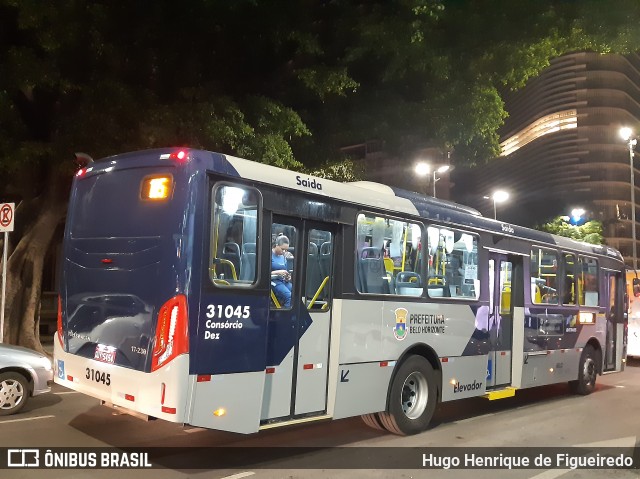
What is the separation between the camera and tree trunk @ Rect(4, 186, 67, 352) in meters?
12.1

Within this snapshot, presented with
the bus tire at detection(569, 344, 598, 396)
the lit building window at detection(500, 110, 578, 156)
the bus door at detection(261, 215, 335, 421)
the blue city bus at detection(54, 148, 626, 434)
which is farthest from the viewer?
the lit building window at detection(500, 110, 578, 156)

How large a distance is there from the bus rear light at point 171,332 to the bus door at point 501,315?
558 centimetres

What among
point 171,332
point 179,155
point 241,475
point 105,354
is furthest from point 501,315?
point 105,354

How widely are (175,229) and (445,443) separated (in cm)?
447

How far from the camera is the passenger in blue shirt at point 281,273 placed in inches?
239

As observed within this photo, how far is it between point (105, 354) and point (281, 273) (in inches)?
77.3

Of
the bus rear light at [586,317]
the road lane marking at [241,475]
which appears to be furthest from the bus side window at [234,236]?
the bus rear light at [586,317]

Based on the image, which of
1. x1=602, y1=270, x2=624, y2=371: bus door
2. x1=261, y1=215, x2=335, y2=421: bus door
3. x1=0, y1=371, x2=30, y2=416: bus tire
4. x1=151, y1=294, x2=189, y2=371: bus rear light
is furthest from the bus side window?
x1=602, y1=270, x2=624, y2=371: bus door

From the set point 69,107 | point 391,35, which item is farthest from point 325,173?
point 69,107

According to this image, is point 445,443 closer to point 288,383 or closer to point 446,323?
point 446,323

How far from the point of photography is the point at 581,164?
116m

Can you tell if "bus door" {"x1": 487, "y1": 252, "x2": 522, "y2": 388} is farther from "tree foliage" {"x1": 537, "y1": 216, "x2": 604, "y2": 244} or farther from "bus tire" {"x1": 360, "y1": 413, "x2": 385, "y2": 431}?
"tree foliage" {"x1": 537, "y1": 216, "x2": 604, "y2": 244}

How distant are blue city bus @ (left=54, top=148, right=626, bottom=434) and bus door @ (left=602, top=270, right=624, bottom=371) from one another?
4895mm

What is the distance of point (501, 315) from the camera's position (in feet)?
30.8
